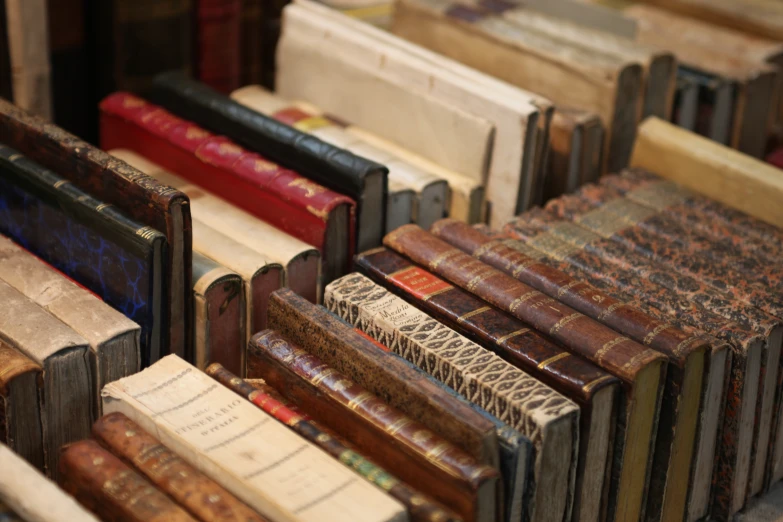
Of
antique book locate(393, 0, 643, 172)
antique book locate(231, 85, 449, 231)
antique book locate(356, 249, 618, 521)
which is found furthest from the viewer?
antique book locate(393, 0, 643, 172)

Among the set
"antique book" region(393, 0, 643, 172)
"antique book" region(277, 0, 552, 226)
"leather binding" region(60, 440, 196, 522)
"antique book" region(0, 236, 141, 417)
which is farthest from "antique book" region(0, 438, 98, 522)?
"antique book" region(393, 0, 643, 172)

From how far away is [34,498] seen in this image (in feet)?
3.38

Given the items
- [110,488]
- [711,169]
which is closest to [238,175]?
[110,488]

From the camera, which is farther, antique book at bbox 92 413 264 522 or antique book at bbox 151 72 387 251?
antique book at bbox 151 72 387 251

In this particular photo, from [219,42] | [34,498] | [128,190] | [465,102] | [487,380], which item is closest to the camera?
[34,498]

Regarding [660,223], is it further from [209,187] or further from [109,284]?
[109,284]

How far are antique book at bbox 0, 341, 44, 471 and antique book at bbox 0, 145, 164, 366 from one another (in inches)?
3.6

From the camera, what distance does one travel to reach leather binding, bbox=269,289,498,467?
1163mm

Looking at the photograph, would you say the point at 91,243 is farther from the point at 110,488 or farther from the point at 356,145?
the point at 356,145

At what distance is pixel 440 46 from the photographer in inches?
81.1

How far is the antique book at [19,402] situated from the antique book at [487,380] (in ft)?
1.35

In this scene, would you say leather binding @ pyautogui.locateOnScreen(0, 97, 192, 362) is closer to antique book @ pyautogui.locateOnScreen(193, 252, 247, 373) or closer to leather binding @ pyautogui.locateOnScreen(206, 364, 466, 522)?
antique book @ pyautogui.locateOnScreen(193, 252, 247, 373)

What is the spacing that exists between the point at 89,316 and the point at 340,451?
385 mm

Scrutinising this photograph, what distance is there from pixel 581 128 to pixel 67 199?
2.95 ft
